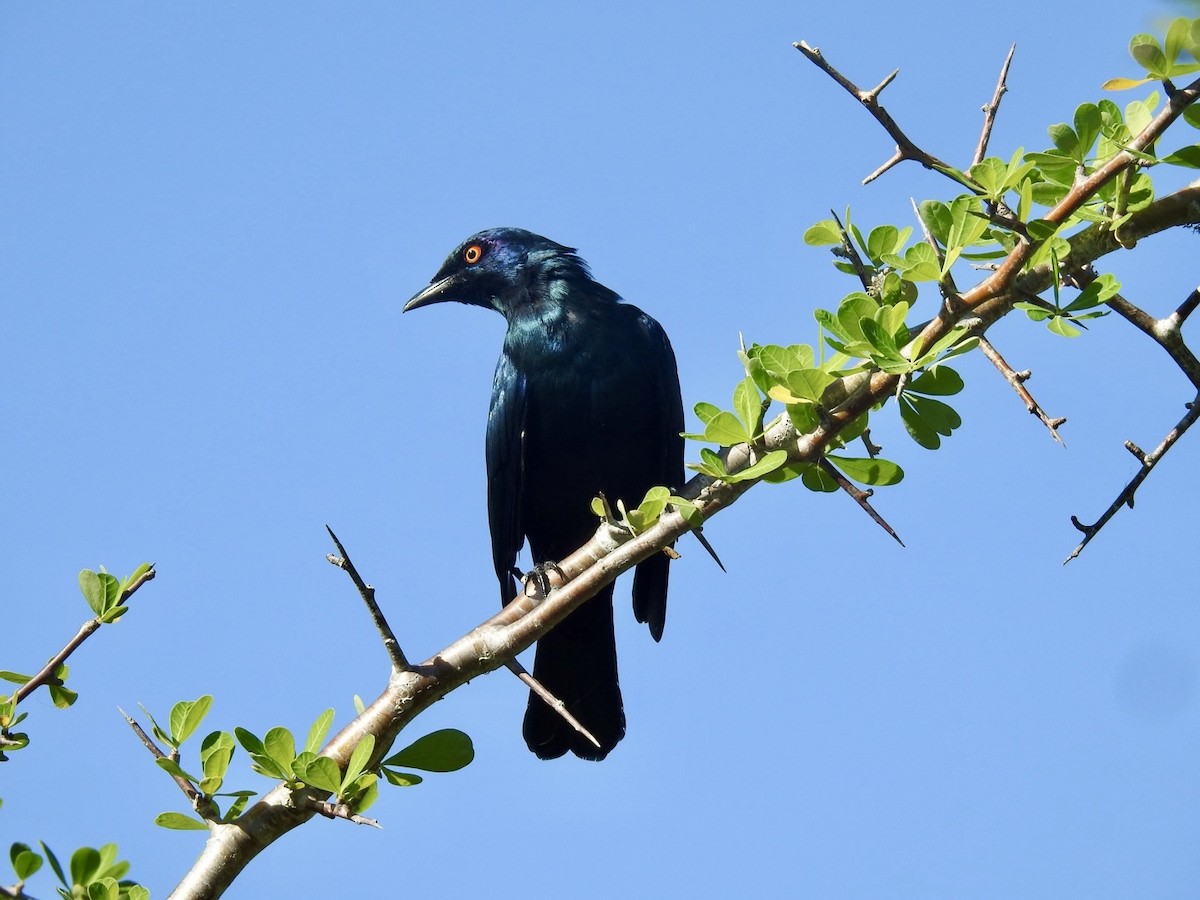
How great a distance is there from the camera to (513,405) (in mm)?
6176

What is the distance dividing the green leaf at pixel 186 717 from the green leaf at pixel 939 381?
1.84m

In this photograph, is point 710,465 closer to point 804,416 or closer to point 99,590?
point 804,416

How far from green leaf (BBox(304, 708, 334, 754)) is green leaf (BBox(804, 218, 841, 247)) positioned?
165cm

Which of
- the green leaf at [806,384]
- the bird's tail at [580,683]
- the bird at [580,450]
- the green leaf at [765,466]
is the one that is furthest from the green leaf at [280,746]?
the bird at [580,450]

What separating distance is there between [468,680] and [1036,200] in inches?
73.8

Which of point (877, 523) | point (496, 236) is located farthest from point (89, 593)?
point (496, 236)

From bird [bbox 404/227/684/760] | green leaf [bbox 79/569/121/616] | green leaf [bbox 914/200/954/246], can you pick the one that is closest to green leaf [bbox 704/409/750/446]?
green leaf [bbox 914/200/954/246]

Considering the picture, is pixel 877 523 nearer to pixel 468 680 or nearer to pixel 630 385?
pixel 468 680

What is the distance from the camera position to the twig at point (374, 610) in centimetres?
266

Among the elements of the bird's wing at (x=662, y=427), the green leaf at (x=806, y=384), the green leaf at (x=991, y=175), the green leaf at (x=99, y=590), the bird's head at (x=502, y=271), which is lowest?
the green leaf at (x=806, y=384)

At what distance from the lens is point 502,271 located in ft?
23.1

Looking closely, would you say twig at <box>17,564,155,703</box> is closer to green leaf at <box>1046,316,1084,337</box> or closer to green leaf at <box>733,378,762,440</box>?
green leaf at <box>733,378,762,440</box>

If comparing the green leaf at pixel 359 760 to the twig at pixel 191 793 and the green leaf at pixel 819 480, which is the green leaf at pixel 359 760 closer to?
the twig at pixel 191 793

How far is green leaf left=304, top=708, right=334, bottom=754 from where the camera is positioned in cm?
291
